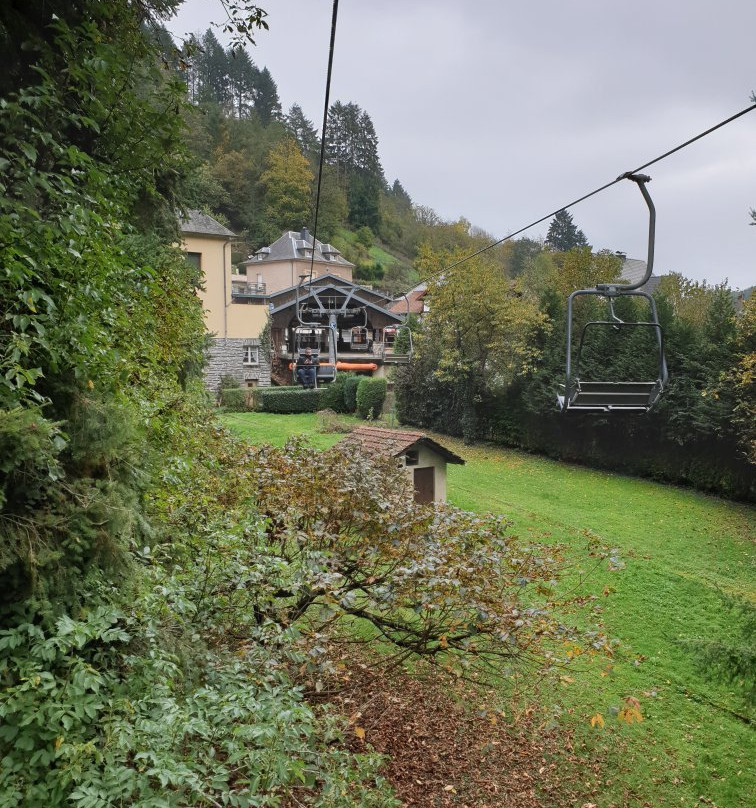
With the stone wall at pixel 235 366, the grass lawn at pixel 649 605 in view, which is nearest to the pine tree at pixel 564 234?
the stone wall at pixel 235 366

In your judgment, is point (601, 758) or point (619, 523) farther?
point (619, 523)

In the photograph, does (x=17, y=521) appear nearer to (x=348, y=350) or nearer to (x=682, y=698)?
(x=682, y=698)

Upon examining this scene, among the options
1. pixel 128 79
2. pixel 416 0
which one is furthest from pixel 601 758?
pixel 128 79

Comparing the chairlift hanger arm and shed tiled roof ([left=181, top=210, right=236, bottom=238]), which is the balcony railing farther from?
the chairlift hanger arm

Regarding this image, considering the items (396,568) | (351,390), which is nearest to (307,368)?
(351,390)

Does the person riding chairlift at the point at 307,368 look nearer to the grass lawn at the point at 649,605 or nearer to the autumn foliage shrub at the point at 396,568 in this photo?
the grass lawn at the point at 649,605

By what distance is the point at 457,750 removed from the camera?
6.86 meters

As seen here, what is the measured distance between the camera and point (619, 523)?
15242 mm

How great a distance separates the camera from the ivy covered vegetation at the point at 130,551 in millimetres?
2449

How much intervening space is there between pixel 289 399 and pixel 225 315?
6.88 meters

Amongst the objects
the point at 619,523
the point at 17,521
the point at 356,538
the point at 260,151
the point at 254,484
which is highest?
the point at 260,151

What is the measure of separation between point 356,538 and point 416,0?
15.1ft

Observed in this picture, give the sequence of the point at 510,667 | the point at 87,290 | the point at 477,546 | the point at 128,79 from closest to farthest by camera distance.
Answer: the point at 87,290 < the point at 128,79 < the point at 510,667 < the point at 477,546

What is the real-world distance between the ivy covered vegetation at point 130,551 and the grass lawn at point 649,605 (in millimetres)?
2021
